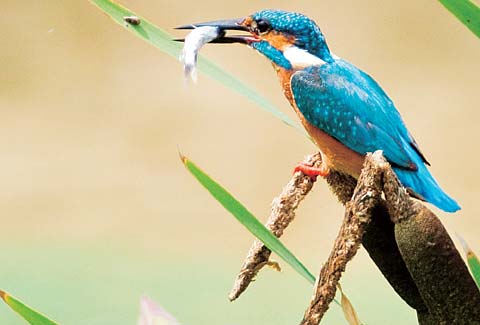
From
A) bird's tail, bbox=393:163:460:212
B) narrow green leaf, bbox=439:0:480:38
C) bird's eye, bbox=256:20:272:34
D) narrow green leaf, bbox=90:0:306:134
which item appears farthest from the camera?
bird's eye, bbox=256:20:272:34

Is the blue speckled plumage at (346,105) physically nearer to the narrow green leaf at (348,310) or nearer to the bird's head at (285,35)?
the bird's head at (285,35)

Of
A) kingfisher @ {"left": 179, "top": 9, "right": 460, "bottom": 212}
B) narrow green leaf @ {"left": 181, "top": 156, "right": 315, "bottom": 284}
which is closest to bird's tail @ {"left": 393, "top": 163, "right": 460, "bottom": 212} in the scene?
kingfisher @ {"left": 179, "top": 9, "right": 460, "bottom": 212}

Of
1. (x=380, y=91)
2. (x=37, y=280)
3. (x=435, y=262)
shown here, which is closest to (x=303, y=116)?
(x=380, y=91)

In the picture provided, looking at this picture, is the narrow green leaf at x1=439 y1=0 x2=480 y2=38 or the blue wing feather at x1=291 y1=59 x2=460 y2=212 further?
the blue wing feather at x1=291 y1=59 x2=460 y2=212

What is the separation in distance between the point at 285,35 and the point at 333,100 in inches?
2.7

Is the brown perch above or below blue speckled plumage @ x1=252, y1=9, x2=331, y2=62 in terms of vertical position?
above

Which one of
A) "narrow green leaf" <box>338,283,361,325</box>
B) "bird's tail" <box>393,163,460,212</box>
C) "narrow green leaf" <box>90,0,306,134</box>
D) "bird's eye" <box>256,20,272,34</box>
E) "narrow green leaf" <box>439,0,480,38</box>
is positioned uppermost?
"narrow green leaf" <box>439,0,480,38</box>

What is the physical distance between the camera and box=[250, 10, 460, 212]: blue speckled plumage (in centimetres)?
87

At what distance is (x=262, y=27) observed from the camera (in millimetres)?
952

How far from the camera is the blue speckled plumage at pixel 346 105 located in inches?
34.3

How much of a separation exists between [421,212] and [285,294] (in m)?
1.68

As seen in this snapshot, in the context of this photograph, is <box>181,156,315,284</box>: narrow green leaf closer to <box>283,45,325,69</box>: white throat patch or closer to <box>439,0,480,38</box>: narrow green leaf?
<box>439,0,480,38</box>: narrow green leaf

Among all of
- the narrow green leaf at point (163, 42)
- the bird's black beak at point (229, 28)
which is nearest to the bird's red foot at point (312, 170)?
the narrow green leaf at point (163, 42)

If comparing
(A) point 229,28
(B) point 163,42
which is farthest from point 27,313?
(A) point 229,28
